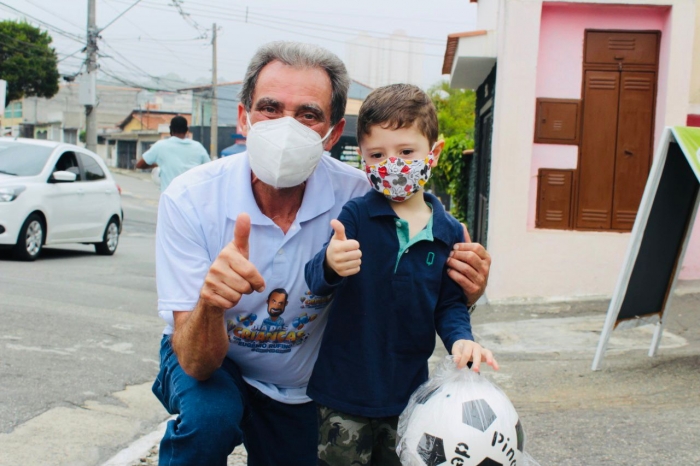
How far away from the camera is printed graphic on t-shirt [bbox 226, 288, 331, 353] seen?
2.78 m

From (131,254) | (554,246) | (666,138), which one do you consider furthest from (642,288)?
(131,254)

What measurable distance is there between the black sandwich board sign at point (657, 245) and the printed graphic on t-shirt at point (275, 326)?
308cm

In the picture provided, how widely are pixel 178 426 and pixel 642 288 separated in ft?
12.7

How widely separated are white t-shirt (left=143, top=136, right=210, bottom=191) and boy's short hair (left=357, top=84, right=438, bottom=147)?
6.04 metres

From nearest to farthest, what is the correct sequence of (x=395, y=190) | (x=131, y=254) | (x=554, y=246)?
(x=395, y=190)
(x=554, y=246)
(x=131, y=254)

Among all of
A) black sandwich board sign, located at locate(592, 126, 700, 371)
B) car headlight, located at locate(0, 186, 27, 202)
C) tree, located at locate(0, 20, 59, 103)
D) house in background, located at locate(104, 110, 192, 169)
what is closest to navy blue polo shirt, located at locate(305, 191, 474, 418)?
black sandwich board sign, located at locate(592, 126, 700, 371)

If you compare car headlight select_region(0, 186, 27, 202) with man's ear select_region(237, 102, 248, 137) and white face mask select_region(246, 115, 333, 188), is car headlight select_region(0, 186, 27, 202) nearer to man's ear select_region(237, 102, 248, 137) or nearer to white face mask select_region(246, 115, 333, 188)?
man's ear select_region(237, 102, 248, 137)

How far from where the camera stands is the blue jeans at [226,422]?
250 centimetres

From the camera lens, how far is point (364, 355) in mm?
2627

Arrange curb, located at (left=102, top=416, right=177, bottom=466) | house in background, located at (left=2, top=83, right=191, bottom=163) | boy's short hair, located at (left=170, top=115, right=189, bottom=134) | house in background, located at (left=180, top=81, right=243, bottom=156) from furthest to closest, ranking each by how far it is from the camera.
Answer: house in background, located at (left=2, top=83, right=191, bottom=163), house in background, located at (left=180, top=81, right=243, bottom=156), boy's short hair, located at (left=170, top=115, right=189, bottom=134), curb, located at (left=102, top=416, right=177, bottom=466)

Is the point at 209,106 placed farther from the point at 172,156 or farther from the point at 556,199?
the point at 556,199

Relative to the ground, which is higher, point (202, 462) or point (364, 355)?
point (364, 355)

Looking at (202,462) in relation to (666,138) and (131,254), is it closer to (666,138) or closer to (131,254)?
(666,138)

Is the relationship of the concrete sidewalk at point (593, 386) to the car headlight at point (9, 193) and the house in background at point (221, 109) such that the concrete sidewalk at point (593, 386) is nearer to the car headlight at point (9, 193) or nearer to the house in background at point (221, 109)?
the car headlight at point (9, 193)
